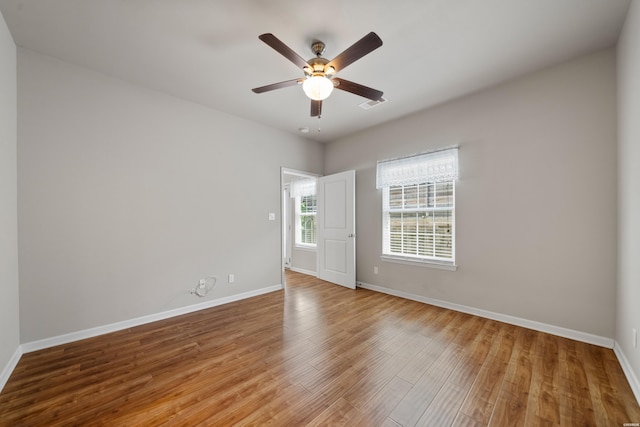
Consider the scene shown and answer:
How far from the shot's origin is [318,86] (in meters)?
2.15

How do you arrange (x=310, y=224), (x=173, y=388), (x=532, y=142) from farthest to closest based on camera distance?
(x=310, y=224) → (x=532, y=142) → (x=173, y=388)

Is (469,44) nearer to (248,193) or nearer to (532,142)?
(532,142)

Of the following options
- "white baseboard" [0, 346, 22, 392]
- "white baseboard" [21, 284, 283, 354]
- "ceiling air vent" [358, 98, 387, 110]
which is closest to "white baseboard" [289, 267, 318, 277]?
"white baseboard" [21, 284, 283, 354]

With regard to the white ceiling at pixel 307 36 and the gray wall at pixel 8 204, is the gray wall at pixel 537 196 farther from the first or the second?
the gray wall at pixel 8 204

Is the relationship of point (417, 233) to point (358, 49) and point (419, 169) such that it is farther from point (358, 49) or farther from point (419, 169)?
point (358, 49)

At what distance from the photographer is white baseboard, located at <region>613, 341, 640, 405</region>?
1.74 meters

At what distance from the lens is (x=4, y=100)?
81.0 inches

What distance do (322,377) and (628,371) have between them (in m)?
2.37

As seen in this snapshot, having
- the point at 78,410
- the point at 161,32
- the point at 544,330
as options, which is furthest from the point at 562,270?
the point at 161,32

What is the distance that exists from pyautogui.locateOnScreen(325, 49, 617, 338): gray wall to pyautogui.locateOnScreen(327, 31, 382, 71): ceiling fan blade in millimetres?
2155

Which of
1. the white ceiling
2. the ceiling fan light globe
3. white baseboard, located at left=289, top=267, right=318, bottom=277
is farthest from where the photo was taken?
white baseboard, located at left=289, top=267, right=318, bottom=277

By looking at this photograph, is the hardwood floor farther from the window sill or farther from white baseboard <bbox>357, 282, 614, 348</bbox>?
the window sill

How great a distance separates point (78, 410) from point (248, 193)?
293cm

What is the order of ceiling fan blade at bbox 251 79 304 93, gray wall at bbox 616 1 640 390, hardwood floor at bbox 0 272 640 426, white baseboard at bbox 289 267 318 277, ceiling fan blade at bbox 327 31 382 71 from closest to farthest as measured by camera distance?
1. hardwood floor at bbox 0 272 640 426
2. ceiling fan blade at bbox 327 31 382 71
3. gray wall at bbox 616 1 640 390
4. ceiling fan blade at bbox 251 79 304 93
5. white baseboard at bbox 289 267 318 277
